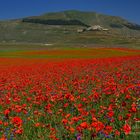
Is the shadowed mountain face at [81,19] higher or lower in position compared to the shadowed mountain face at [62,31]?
higher

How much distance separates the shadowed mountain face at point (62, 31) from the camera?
116 meters

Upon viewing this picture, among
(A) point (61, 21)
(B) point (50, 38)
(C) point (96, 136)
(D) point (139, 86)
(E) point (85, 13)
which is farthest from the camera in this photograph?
(E) point (85, 13)

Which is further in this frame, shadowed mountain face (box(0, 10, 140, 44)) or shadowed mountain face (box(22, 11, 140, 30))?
shadowed mountain face (box(22, 11, 140, 30))

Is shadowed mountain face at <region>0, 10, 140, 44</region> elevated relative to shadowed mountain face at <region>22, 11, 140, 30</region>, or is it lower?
lower

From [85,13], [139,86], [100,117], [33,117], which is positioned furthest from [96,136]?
[85,13]

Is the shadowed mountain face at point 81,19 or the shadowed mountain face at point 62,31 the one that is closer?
the shadowed mountain face at point 62,31

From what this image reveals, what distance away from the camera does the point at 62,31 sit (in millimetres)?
130250

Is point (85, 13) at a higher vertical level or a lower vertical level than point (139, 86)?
higher

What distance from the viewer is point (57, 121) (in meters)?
8.45

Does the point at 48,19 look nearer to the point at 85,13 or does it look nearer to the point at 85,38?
the point at 85,13

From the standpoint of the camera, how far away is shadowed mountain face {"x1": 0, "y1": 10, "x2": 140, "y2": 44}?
115688 mm

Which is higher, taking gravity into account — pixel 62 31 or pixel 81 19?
pixel 81 19

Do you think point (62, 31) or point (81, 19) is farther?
point (81, 19)

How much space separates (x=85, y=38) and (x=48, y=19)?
46.4m
